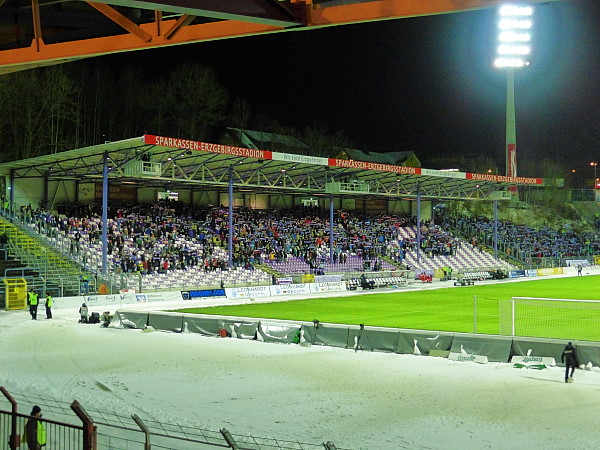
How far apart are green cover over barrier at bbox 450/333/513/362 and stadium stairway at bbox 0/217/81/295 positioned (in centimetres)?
2267

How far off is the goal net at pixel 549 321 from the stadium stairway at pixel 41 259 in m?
22.8

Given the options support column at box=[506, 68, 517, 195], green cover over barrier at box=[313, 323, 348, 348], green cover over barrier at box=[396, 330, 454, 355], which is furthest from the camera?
support column at box=[506, 68, 517, 195]

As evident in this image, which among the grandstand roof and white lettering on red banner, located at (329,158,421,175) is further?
white lettering on red banner, located at (329,158,421,175)

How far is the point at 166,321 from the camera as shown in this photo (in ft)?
94.2

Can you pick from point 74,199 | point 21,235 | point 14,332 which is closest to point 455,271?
point 74,199

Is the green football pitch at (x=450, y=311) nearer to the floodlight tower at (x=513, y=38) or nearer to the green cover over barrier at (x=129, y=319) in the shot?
the green cover over barrier at (x=129, y=319)

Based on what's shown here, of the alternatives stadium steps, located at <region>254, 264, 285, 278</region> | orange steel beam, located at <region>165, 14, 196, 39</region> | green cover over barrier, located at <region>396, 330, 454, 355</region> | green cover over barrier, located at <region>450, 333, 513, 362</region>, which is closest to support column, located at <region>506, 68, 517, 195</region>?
stadium steps, located at <region>254, 264, 285, 278</region>

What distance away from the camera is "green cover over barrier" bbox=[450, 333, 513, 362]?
21.1 metres

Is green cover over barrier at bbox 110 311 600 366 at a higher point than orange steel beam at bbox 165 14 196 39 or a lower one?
lower

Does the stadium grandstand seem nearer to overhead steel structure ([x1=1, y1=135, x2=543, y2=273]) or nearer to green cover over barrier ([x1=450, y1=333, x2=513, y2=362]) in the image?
overhead steel structure ([x1=1, y1=135, x2=543, y2=273])

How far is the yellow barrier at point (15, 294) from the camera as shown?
35094mm

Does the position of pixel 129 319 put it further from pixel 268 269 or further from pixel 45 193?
pixel 45 193

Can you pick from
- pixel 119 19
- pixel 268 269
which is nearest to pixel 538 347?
pixel 119 19

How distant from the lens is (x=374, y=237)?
220 feet
